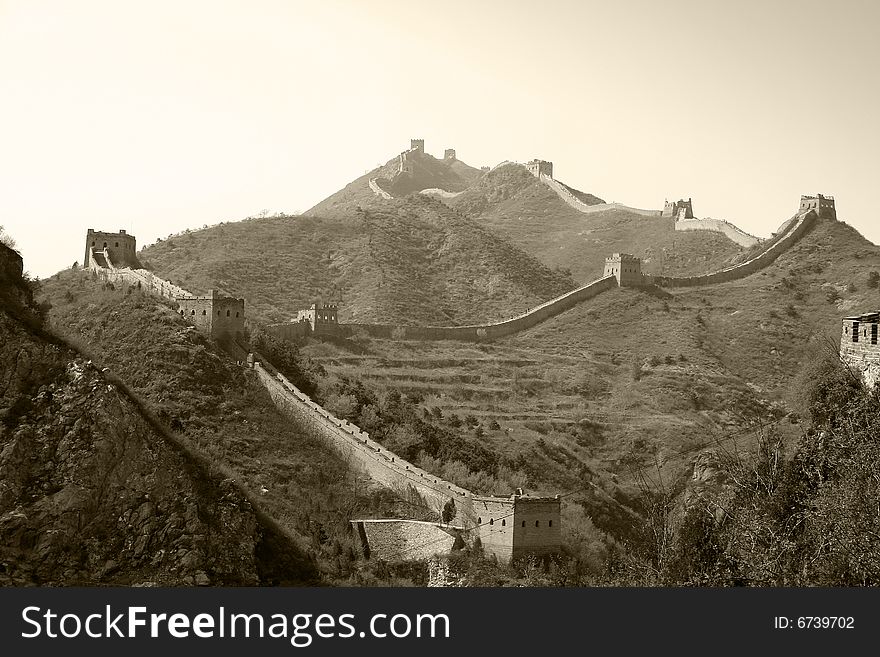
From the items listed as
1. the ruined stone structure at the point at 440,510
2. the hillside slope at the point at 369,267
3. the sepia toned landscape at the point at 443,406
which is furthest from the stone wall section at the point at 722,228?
the ruined stone structure at the point at 440,510

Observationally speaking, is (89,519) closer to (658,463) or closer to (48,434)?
(48,434)

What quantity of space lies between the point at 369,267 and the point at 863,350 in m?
73.5

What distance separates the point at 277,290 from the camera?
96.3 m

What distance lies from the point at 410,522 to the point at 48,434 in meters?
14.8

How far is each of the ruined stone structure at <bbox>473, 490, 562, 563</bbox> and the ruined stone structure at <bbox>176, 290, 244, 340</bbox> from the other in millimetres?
18693

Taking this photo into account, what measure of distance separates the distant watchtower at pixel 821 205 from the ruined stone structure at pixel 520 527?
224ft

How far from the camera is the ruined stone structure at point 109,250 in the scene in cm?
7169

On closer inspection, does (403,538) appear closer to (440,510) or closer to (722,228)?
(440,510)

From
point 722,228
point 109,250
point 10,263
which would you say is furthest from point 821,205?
point 10,263

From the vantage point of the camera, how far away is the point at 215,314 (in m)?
62.9

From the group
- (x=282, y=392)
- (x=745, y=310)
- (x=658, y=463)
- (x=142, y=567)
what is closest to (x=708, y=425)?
(x=658, y=463)

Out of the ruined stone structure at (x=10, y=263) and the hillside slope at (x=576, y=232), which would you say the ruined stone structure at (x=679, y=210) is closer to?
the hillside slope at (x=576, y=232)

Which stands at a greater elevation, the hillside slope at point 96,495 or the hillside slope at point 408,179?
the hillside slope at point 408,179

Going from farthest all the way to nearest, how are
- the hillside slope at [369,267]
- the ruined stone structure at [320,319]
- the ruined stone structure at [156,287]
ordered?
the hillside slope at [369,267], the ruined stone structure at [320,319], the ruined stone structure at [156,287]
